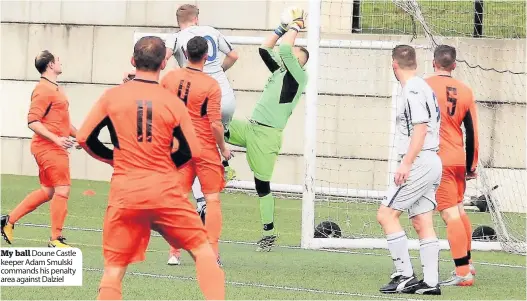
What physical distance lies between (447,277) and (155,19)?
10127mm

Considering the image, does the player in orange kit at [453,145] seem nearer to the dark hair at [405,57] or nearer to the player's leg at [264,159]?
the dark hair at [405,57]

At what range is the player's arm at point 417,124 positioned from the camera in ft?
28.7

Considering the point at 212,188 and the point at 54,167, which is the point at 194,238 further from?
the point at 54,167

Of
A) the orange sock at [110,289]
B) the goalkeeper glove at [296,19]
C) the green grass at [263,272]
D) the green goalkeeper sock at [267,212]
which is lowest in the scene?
the green grass at [263,272]

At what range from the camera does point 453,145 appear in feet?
32.0

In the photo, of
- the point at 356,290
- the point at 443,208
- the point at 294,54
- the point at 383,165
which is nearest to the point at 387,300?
the point at 356,290

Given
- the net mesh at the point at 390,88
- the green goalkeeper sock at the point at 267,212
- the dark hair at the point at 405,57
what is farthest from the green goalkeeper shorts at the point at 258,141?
the net mesh at the point at 390,88

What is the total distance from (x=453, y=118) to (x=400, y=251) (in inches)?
52.1

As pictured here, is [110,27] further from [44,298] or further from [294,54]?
[44,298]

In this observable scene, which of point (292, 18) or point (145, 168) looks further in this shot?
point (292, 18)

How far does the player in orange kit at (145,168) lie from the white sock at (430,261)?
270 cm

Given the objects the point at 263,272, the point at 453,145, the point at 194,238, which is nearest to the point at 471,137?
the point at 453,145


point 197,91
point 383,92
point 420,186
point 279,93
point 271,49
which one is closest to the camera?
point 420,186

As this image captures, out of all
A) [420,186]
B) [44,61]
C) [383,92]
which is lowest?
[420,186]
